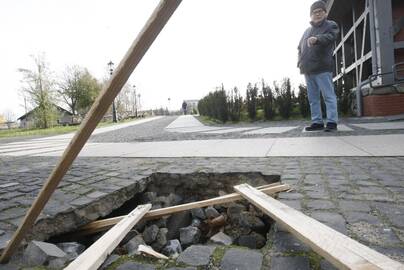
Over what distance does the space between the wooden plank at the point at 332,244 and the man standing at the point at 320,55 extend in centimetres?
401

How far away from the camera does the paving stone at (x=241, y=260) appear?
3.60 ft

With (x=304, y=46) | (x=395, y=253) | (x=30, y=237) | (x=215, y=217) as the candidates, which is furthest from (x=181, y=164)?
(x=304, y=46)

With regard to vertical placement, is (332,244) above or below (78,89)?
below

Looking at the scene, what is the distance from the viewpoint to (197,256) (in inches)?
48.3

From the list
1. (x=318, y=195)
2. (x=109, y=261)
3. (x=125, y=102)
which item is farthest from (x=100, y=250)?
(x=125, y=102)

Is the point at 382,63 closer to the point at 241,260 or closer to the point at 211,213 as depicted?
the point at 211,213

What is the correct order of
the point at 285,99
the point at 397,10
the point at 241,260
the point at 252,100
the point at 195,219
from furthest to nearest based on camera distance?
the point at 252,100
the point at 285,99
the point at 397,10
the point at 195,219
the point at 241,260

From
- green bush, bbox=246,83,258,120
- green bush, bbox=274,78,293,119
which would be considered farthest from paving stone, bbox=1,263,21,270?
green bush, bbox=246,83,258,120

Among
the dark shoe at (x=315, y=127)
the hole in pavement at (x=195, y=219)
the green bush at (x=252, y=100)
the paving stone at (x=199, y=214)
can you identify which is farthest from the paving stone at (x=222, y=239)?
the green bush at (x=252, y=100)

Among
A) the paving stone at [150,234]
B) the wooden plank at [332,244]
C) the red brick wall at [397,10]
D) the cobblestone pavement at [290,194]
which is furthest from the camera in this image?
the red brick wall at [397,10]

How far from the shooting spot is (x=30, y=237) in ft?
5.12

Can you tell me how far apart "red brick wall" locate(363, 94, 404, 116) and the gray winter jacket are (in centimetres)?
434

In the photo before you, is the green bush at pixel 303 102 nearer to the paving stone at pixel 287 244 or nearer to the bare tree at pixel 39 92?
the paving stone at pixel 287 244

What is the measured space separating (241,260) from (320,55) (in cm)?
462
